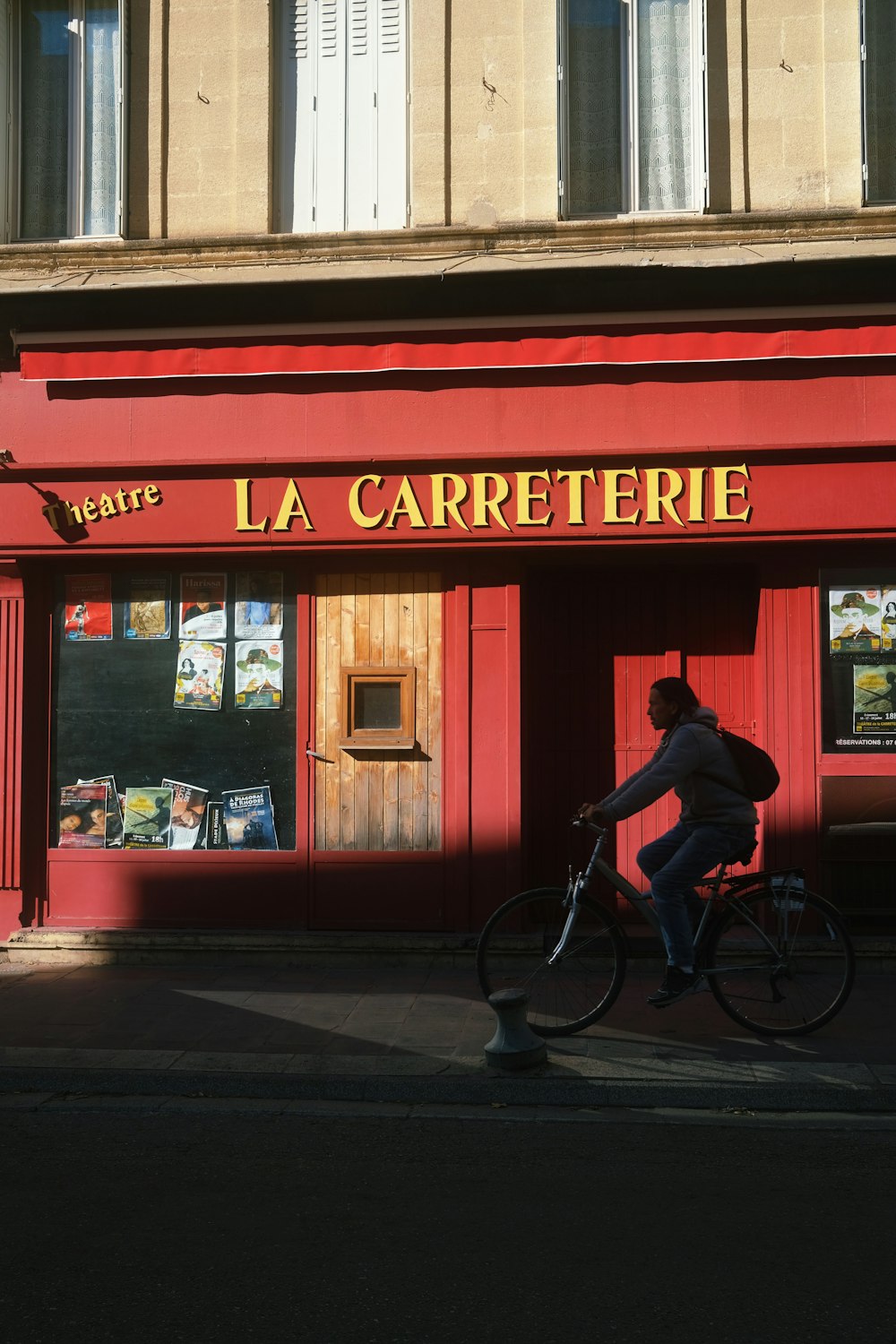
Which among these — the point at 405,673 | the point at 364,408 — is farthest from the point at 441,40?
the point at 405,673

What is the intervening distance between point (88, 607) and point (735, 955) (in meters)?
5.39

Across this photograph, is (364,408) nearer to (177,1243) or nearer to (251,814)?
(251,814)

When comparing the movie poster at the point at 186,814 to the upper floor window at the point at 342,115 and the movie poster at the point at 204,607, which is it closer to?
the movie poster at the point at 204,607

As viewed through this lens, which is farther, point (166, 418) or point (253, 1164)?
point (166, 418)

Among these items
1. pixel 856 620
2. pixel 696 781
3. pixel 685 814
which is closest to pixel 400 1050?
pixel 685 814

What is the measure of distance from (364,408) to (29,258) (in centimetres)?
285

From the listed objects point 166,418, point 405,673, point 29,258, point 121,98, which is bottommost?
point 405,673

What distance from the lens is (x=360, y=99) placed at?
31.8ft

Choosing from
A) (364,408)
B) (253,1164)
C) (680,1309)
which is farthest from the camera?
Answer: (364,408)

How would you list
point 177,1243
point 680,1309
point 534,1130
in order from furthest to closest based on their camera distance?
point 534,1130 → point 177,1243 → point 680,1309

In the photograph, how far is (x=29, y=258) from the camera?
962cm

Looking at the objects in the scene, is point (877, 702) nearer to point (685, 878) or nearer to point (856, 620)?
point (856, 620)

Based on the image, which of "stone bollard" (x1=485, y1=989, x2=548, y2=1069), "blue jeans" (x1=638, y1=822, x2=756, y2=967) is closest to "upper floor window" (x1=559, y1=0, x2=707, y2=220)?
"blue jeans" (x1=638, y1=822, x2=756, y2=967)

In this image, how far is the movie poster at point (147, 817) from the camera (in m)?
9.38
